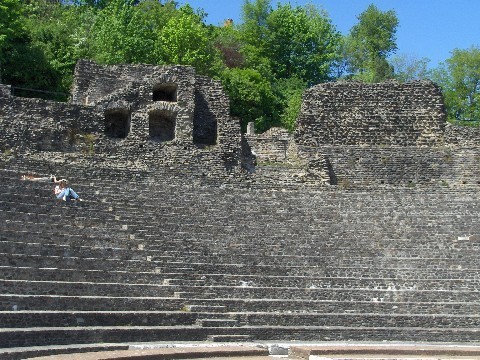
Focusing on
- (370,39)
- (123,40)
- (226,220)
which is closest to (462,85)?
(370,39)

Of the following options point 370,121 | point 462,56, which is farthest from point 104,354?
point 462,56

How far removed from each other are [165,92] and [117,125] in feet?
6.78

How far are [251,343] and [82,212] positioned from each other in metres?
4.89

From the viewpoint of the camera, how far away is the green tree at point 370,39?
156 ft

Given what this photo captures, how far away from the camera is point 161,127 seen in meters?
23.4

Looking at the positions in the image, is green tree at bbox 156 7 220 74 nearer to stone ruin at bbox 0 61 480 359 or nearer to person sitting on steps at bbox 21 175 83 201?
stone ruin at bbox 0 61 480 359

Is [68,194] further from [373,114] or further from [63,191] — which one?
[373,114]

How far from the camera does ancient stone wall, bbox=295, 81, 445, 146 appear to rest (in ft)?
82.5

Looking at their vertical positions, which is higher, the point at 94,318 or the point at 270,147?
the point at 270,147

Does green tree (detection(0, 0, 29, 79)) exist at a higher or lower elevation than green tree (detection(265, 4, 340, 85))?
lower

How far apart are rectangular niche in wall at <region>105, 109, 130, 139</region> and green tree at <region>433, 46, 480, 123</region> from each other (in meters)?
23.3

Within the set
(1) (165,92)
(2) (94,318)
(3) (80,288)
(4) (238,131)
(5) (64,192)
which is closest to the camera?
(2) (94,318)

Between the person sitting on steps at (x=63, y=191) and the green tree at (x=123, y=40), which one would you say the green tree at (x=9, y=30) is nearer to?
the green tree at (x=123, y=40)

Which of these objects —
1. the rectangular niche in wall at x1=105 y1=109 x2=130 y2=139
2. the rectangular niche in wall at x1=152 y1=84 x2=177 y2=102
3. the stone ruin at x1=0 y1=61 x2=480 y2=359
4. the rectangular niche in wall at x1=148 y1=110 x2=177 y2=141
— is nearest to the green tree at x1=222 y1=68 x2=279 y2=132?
the stone ruin at x1=0 y1=61 x2=480 y2=359
